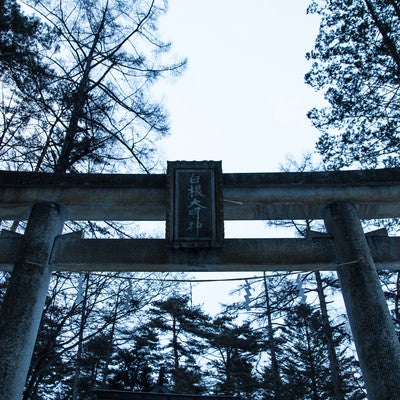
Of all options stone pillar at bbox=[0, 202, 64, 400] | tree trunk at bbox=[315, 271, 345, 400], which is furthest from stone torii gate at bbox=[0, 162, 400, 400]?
tree trunk at bbox=[315, 271, 345, 400]

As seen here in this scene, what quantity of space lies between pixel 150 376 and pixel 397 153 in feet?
64.2

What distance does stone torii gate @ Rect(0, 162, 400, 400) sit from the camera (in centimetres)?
407

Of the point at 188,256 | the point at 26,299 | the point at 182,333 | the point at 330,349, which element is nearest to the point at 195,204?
the point at 188,256

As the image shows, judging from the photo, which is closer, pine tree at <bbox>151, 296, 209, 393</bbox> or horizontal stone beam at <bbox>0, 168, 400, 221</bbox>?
horizontal stone beam at <bbox>0, 168, 400, 221</bbox>

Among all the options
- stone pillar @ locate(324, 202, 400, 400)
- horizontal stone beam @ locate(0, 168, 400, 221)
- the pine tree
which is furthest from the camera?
the pine tree

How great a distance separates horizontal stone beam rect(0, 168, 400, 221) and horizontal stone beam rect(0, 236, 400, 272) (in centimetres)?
62

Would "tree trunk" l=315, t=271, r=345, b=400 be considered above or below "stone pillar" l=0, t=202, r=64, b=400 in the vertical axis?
above

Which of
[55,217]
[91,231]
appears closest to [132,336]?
[91,231]

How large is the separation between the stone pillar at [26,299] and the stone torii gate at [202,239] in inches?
0.4

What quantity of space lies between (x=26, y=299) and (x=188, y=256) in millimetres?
1998

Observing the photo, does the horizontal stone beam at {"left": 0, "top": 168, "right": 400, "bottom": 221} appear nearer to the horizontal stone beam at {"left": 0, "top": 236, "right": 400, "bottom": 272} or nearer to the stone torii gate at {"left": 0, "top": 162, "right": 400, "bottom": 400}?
the stone torii gate at {"left": 0, "top": 162, "right": 400, "bottom": 400}

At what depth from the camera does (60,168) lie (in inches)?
291

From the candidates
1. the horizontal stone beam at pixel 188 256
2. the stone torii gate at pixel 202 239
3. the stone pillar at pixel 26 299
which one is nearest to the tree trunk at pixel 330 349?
the stone torii gate at pixel 202 239

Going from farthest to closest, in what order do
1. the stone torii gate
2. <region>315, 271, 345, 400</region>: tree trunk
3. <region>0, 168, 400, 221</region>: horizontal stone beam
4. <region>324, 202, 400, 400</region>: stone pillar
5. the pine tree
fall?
1. the pine tree
2. <region>315, 271, 345, 400</region>: tree trunk
3. <region>0, 168, 400, 221</region>: horizontal stone beam
4. the stone torii gate
5. <region>324, 202, 400, 400</region>: stone pillar
